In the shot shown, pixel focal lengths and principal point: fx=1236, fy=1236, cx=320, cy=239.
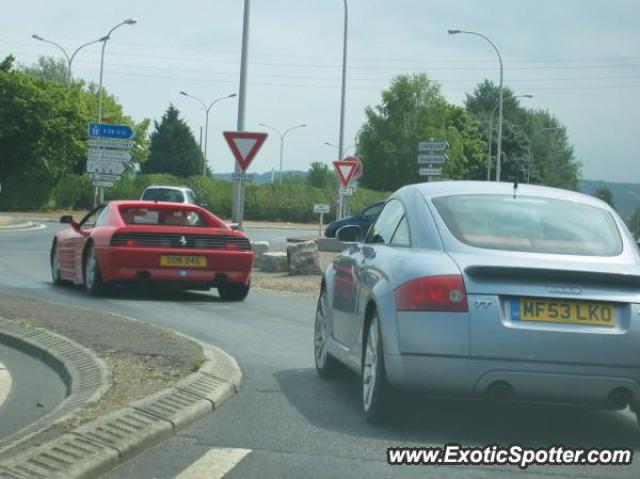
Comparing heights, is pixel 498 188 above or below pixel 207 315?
above

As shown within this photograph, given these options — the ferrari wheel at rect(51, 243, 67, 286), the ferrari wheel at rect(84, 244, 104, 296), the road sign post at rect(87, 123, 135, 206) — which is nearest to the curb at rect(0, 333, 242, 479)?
the ferrari wheel at rect(84, 244, 104, 296)

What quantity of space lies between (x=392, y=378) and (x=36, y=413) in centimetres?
224

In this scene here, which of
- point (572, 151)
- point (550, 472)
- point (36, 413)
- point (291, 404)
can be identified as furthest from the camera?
point (572, 151)

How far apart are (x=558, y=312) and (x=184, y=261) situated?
9.90 meters

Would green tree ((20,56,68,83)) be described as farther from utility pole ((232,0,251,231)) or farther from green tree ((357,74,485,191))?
utility pole ((232,0,251,231))

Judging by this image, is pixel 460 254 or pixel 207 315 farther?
pixel 207 315

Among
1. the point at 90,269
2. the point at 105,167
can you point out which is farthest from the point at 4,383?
the point at 105,167

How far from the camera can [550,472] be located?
6152mm

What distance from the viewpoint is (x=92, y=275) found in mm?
16438

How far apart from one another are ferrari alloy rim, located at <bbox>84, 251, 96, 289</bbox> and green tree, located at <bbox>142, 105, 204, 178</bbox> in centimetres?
11172

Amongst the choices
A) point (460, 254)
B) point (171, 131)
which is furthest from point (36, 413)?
point (171, 131)

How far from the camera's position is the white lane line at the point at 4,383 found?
26.8 ft

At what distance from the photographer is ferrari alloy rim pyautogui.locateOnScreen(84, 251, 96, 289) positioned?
16.4 m

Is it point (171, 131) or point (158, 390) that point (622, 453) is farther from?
point (171, 131)
